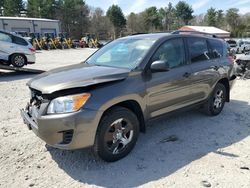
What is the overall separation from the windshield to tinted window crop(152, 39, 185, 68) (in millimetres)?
192

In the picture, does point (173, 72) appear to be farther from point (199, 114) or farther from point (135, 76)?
point (199, 114)

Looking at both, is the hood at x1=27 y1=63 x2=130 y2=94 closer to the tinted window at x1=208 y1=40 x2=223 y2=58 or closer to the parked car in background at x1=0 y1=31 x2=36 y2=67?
the tinted window at x1=208 y1=40 x2=223 y2=58

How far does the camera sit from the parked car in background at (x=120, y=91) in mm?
3627

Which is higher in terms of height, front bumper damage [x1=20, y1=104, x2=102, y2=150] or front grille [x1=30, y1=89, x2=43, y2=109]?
front grille [x1=30, y1=89, x2=43, y2=109]

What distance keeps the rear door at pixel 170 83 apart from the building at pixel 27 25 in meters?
51.0

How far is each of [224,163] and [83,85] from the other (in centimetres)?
222

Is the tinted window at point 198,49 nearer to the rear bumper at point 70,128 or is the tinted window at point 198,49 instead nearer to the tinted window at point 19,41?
the rear bumper at point 70,128

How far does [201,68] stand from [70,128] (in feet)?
9.73

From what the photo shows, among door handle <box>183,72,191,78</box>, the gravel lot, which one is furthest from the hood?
door handle <box>183,72,191,78</box>

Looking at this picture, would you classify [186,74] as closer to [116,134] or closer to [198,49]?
[198,49]

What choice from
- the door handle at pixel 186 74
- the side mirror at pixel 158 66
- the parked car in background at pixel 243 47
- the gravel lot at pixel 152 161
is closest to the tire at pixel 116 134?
the gravel lot at pixel 152 161

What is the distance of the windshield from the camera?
14.9 feet

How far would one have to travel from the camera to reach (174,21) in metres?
92.6

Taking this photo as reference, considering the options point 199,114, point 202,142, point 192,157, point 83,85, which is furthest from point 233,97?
point 83,85
